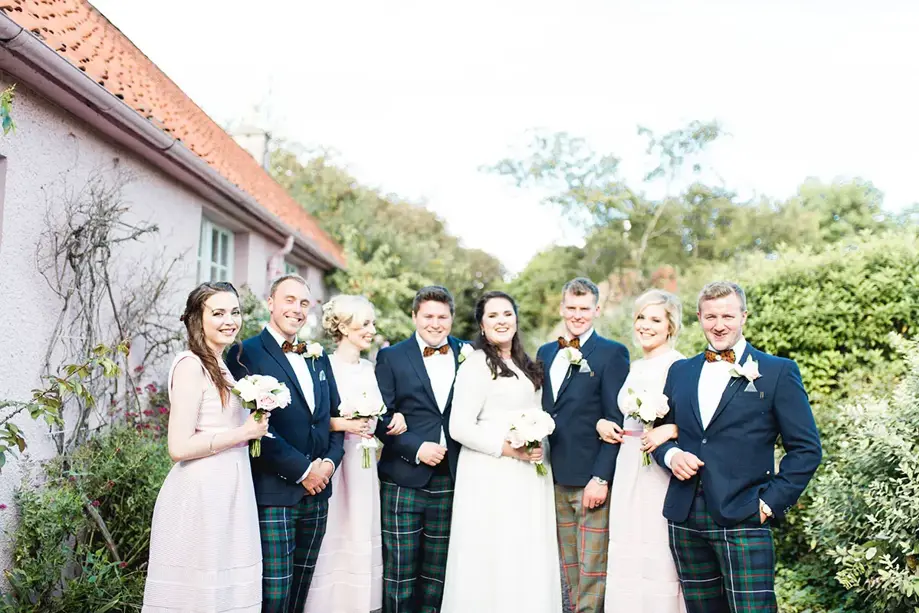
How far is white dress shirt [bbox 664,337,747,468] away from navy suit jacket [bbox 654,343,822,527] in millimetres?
38

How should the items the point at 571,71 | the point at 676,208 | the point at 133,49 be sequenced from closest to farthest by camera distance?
the point at 133,49, the point at 571,71, the point at 676,208

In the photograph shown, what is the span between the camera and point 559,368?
4.72 metres

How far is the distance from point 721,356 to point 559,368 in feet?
3.94

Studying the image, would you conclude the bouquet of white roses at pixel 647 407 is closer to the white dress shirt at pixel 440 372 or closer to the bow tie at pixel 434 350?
the white dress shirt at pixel 440 372

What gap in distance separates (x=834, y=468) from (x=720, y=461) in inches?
94.2

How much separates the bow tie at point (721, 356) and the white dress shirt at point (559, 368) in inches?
38.4

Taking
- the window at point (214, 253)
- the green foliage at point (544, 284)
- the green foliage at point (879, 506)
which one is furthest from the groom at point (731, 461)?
the green foliage at point (544, 284)

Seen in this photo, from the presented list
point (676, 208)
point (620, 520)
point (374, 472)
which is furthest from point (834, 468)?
point (676, 208)

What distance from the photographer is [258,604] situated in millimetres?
3561

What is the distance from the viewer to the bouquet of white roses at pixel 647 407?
3855 millimetres

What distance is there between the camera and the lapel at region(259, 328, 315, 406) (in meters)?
4.14

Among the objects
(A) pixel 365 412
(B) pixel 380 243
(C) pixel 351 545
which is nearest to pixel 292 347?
(A) pixel 365 412

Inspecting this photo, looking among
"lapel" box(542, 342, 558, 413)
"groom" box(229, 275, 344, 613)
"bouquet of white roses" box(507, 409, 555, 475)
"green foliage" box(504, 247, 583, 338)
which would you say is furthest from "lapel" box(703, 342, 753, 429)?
"green foliage" box(504, 247, 583, 338)

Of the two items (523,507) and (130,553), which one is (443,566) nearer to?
(523,507)
